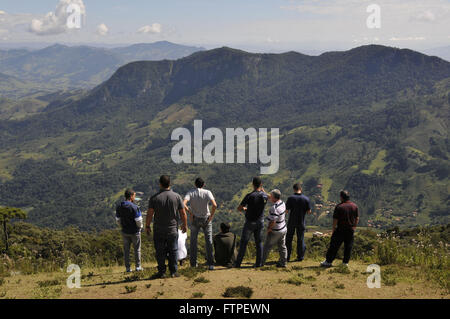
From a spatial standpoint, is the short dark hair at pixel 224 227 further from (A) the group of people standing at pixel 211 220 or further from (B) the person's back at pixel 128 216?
(B) the person's back at pixel 128 216

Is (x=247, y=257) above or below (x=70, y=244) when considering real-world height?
above

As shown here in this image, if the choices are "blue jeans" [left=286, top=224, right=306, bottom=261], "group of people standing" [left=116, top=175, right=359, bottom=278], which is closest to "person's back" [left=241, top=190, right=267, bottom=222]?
"group of people standing" [left=116, top=175, right=359, bottom=278]

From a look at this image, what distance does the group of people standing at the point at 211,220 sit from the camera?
379 inches

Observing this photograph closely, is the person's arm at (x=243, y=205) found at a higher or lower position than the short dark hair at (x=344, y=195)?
lower

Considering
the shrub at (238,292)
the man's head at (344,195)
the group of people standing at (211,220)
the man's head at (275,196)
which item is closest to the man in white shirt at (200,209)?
the group of people standing at (211,220)

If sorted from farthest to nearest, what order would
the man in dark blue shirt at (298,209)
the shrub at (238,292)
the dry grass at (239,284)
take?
the man in dark blue shirt at (298,209) < the dry grass at (239,284) < the shrub at (238,292)

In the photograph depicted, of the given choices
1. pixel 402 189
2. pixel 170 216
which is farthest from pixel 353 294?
pixel 402 189

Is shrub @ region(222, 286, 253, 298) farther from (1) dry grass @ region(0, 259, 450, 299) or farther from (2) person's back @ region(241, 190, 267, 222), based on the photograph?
(2) person's back @ region(241, 190, 267, 222)

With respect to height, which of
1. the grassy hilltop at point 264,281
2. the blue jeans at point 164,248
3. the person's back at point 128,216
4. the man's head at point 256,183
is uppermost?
the man's head at point 256,183

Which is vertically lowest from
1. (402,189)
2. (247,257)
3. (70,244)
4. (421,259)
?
(402,189)
